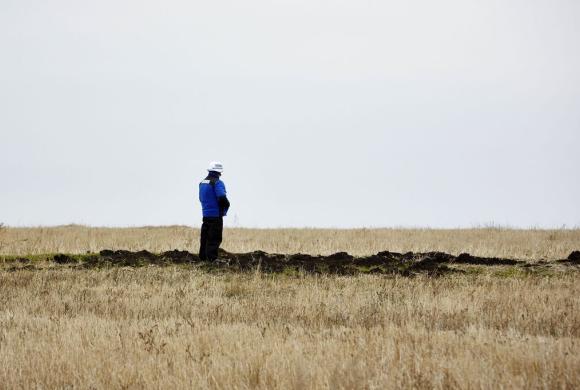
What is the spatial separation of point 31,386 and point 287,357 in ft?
7.19

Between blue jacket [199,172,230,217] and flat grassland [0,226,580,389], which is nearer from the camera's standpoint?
flat grassland [0,226,580,389]

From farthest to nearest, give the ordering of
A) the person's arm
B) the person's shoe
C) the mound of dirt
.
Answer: the person's arm < the person's shoe < the mound of dirt

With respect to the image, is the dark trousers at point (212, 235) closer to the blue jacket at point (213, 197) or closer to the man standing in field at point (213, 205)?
the man standing in field at point (213, 205)

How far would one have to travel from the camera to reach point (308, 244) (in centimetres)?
2286

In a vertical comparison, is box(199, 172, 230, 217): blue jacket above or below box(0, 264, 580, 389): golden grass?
above

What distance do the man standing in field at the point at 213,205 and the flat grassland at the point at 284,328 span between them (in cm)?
156

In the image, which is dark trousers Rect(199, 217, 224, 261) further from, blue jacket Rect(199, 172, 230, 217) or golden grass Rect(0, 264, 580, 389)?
golden grass Rect(0, 264, 580, 389)

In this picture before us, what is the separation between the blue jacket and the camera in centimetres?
1645

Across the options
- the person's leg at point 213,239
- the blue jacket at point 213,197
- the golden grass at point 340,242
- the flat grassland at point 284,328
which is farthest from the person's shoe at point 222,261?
the golden grass at point 340,242

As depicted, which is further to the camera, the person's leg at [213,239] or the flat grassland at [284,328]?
the person's leg at [213,239]

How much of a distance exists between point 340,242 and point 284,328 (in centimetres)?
1553

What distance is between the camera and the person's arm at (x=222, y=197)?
16422 millimetres

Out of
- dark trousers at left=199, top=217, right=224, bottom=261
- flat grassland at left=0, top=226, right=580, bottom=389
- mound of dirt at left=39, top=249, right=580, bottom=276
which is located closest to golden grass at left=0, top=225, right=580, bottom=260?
mound of dirt at left=39, top=249, right=580, bottom=276

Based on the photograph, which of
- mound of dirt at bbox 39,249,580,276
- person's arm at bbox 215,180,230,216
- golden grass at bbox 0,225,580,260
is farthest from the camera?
golden grass at bbox 0,225,580,260
